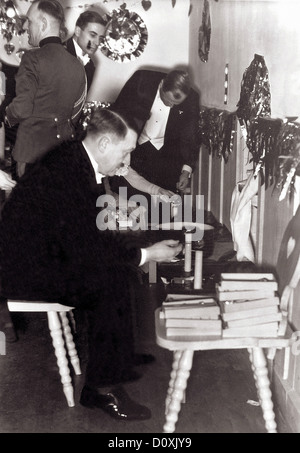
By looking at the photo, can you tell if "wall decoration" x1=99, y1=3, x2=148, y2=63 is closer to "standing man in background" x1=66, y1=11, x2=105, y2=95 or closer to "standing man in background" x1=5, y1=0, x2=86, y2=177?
"standing man in background" x1=66, y1=11, x2=105, y2=95

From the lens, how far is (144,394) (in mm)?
2764

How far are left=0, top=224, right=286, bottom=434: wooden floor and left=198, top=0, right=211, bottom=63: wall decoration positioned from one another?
2269 millimetres

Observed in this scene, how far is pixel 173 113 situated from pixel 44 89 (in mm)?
1575

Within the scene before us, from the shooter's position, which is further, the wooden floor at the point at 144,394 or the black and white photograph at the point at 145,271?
the wooden floor at the point at 144,394

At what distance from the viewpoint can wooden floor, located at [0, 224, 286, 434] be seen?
2463mm

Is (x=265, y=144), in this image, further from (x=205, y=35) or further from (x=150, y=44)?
(x=150, y=44)

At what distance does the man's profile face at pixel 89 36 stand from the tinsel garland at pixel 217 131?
100 cm

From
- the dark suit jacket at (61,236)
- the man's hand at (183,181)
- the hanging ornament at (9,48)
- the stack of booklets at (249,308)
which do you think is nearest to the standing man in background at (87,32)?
the man's hand at (183,181)

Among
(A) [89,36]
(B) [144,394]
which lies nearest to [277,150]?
(B) [144,394]

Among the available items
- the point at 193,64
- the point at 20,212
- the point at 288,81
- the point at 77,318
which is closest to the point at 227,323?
the point at 20,212

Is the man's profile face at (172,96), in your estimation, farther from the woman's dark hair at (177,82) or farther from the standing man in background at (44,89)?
the standing man in background at (44,89)

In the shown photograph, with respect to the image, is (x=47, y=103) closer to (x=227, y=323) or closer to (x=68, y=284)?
(x=68, y=284)

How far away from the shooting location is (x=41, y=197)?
246cm

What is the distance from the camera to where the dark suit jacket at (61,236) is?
245cm
